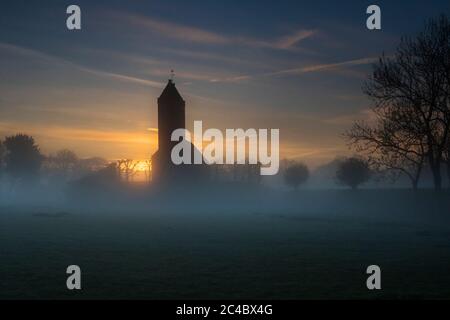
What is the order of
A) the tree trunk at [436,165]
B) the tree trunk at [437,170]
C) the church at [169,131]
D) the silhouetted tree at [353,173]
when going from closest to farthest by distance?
the tree trunk at [436,165], the tree trunk at [437,170], the church at [169,131], the silhouetted tree at [353,173]

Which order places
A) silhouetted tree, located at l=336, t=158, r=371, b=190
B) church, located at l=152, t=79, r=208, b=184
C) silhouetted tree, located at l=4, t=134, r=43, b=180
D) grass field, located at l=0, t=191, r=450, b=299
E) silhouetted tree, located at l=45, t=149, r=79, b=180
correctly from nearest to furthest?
grass field, located at l=0, t=191, r=450, b=299 < church, located at l=152, t=79, r=208, b=184 < silhouetted tree, located at l=336, t=158, r=371, b=190 < silhouetted tree, located at l=4, t=134, r=43, b=180 < silhouetted tree, located at l=45, t=149, r=79, b=180

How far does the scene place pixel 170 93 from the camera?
7500 centimetres

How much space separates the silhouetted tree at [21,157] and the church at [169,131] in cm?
3642

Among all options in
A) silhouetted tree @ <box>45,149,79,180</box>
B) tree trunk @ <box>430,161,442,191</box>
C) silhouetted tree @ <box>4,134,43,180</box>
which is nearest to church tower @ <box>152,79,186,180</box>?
silhouetted tree @ <box>4,134,43,180</box>

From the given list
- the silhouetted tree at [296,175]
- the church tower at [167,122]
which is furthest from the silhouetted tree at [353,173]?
the silhouetted tree at [296,175]

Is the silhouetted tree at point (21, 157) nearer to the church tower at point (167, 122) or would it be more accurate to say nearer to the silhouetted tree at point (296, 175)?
the church tower at point (167, 122)

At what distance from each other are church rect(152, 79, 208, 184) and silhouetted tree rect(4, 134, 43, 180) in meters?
36.4

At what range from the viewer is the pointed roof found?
2945 inches

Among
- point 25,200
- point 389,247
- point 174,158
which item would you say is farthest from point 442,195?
point 25,200

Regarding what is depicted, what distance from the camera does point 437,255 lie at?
2083 cm

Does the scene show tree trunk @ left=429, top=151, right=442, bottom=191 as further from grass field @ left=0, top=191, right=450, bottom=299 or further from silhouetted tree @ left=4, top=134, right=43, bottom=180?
silhouetted tree @ left=4, top=134, right=43, bottom=180

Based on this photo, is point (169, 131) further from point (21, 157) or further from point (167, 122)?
point (21, 157)

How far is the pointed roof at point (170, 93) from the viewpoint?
7481 cm
